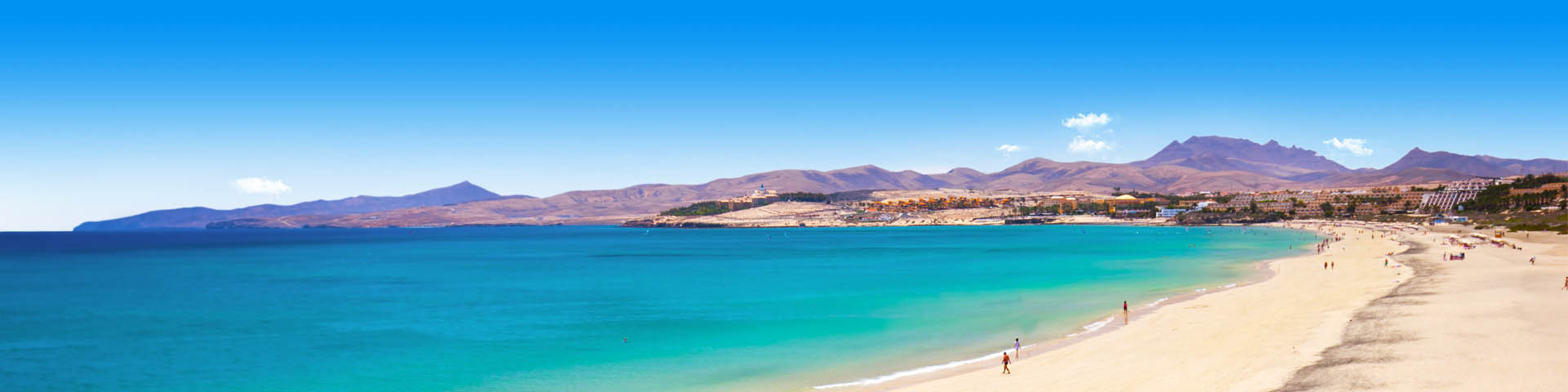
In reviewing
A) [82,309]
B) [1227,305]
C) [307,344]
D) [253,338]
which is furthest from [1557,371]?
[82,309]

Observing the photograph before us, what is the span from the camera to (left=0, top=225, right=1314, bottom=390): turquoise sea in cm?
2753

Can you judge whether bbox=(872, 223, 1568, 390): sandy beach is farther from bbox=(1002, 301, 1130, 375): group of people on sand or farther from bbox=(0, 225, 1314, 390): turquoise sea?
bbox=(0, 225, 1314, 390): turquoise sea

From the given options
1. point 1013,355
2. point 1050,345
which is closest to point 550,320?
point 1013,355

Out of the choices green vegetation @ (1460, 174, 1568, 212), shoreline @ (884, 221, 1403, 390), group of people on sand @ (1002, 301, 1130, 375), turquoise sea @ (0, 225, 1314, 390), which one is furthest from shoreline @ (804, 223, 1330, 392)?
green vegetation @ (1460, 174, 1568, 212)

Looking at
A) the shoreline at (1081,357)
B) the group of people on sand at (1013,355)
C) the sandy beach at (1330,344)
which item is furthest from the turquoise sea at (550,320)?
the sandy beach at (1330,344)

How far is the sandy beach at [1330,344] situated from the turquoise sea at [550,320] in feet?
12.1

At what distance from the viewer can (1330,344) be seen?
24859 mm

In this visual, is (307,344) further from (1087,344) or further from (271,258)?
(271,258)

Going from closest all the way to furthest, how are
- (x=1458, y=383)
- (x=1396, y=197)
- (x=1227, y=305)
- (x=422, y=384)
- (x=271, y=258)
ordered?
(x=1458, y=383) < (x=422, y=384) < (x=1227, y=305) < (x=271, y=258) < (x=1396, y=197)

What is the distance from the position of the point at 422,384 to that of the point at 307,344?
10.7 meters

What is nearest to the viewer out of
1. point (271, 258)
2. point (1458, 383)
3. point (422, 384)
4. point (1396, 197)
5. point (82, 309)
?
point (1458, 383)

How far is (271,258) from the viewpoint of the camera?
106625 mm

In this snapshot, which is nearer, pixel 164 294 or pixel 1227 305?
pixel 1227 305

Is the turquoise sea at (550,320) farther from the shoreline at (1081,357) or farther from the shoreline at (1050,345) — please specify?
the shoreline at (1081,357)
